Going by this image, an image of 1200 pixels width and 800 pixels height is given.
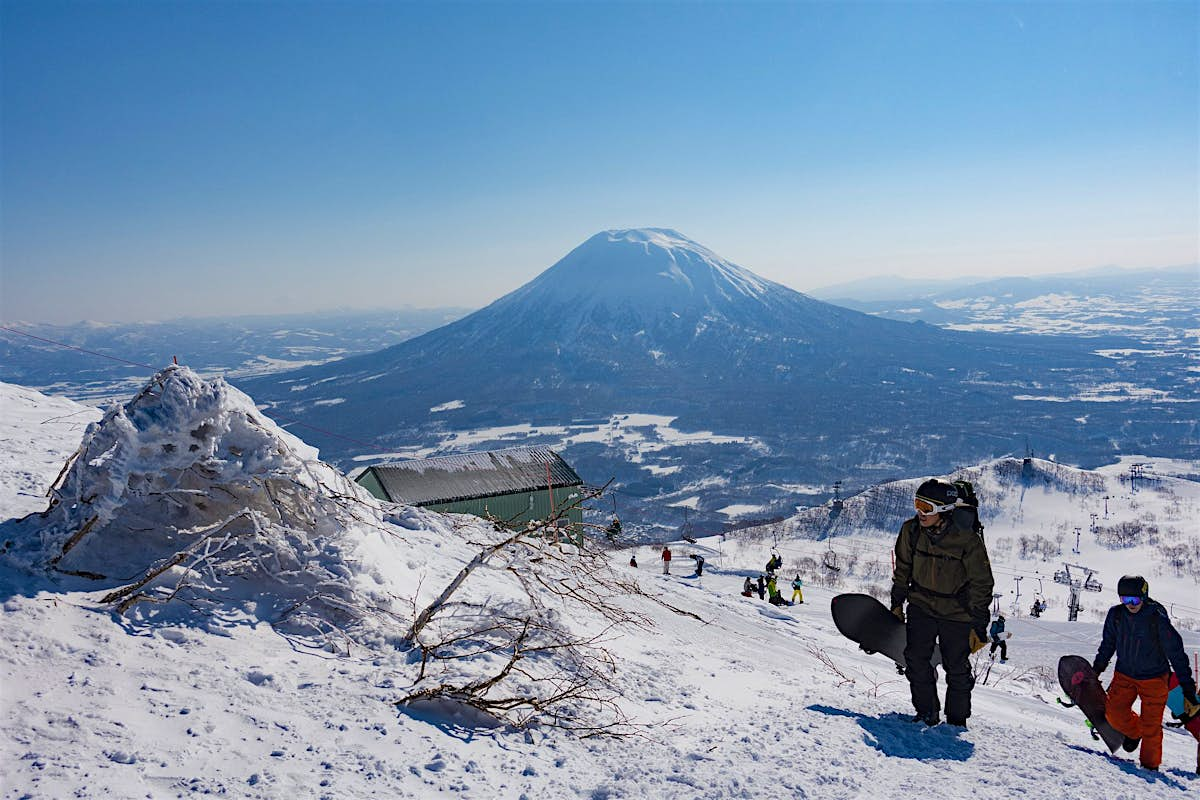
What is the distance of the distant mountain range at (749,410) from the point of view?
10162cm

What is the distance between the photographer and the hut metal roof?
65.4ft

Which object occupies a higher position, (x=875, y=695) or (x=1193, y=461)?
(x=875, y=695)

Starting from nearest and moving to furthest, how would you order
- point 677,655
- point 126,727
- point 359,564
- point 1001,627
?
point 126,727 < point 359,564 < point 677,655 < point 1001,627

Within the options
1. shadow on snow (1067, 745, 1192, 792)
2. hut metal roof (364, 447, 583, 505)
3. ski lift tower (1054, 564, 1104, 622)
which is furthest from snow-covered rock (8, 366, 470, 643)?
ski lift tower (1054, 564, 1104, 622)

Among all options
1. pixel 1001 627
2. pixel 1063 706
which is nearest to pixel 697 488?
pixel 1001 627

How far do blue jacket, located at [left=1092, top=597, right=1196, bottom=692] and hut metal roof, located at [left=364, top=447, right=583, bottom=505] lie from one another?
52.3ft

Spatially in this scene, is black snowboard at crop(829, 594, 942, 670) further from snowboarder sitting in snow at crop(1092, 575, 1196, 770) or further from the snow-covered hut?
the snow-covered hut

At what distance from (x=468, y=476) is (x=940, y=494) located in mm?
17477

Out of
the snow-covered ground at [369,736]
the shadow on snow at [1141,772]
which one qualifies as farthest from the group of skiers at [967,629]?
the snow-covered ground at [369,736]

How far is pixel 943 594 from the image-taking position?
467 centimetres

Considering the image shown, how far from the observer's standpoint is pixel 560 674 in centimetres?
493

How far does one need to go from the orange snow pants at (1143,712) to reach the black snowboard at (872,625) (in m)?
1.21

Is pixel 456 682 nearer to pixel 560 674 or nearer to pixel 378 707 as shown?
pixel 378 707

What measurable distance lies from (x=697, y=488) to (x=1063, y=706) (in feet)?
281
